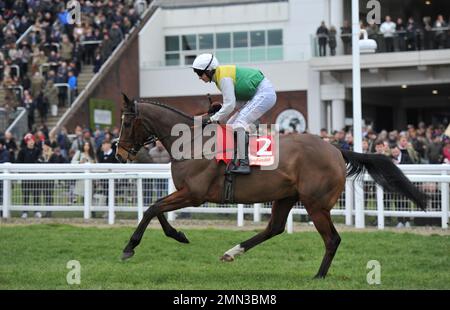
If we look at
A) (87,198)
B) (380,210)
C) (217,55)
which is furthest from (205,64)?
(217,55)

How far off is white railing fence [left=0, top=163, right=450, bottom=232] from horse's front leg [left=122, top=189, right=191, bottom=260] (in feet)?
18.2

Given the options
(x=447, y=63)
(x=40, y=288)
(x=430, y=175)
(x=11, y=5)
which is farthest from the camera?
(x=11, y=5)

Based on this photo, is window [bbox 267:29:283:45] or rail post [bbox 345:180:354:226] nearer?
rail post [bbox 345:180:354:226]

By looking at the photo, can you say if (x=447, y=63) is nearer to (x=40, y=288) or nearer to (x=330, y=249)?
(x=330, y=249)

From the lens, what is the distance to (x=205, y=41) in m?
35.5

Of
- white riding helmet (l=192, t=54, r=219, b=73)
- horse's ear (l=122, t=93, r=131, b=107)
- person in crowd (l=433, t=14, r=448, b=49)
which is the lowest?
horse's ear (l=122, t=93, r=131, b=107)

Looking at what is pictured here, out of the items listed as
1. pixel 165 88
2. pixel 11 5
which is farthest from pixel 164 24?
pixel 11 5

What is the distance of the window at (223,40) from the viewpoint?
35.2 m

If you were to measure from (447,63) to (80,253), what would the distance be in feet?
67.5

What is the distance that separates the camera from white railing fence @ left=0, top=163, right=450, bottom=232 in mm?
14891

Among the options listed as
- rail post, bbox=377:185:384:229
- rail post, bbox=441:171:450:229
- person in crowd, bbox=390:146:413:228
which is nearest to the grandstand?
person in crowd, bbox=390:146:413:228

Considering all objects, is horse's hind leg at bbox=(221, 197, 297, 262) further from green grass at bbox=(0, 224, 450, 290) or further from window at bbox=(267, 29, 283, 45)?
window at bbox=(267, 29, 283, 45)

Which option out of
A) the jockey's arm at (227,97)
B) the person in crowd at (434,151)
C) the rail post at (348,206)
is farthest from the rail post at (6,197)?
the person in crowd at (434,151)

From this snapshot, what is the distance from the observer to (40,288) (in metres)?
8.56
